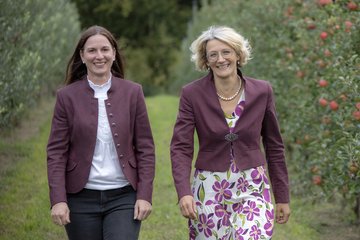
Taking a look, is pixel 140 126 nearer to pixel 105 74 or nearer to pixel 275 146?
pixel 105 74

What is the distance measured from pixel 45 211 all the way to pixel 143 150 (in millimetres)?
3470

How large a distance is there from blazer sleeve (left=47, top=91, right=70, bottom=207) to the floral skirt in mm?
783

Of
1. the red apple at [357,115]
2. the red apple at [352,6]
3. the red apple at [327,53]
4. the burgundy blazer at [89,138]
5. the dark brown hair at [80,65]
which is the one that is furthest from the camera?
the red apple at [327,53]

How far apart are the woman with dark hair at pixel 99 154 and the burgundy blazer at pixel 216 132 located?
18 cm

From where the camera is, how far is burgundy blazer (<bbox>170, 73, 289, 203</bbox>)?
4207mm

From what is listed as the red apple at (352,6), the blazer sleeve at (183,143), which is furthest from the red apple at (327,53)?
the blazer sleeve at (183,143)

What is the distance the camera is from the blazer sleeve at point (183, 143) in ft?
13.8

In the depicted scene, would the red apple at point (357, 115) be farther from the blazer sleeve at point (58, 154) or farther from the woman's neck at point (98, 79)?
the blazer sleeve at point (58, 154)

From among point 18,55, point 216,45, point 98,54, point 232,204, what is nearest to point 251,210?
point 232,204

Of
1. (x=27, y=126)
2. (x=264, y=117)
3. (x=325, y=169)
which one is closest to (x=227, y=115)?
(x=264, y=117)

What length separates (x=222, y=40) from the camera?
13.9 ft

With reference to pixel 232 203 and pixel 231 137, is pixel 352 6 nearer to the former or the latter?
pixel 231 137

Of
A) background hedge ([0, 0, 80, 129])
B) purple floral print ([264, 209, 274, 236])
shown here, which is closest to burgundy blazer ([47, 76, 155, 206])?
purple floral print ([264, 209, 274, 236])

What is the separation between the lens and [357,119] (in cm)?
593
